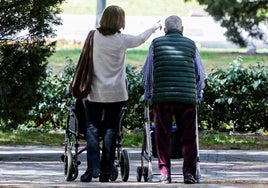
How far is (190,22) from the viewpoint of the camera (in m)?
53.0

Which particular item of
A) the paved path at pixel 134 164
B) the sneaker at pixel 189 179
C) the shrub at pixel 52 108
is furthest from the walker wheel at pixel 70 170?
the shrub at pixel 52 108

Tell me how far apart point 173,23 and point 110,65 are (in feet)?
2.52

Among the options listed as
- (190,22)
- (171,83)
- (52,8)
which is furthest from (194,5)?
(171,83)

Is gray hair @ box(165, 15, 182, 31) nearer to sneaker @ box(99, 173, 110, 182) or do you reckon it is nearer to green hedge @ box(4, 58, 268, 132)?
sneaker @ box(99, 173, 110, 182)

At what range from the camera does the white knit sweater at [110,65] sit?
10688 mm

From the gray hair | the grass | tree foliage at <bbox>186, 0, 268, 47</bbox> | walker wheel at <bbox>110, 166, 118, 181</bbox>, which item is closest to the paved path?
walker wheel at <bbox>110, 166, 118, 181</bbox>

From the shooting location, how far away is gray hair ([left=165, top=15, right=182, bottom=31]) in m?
10.8

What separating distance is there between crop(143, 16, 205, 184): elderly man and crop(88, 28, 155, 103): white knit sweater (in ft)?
0.73

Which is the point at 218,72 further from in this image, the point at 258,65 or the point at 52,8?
the point at 52,8

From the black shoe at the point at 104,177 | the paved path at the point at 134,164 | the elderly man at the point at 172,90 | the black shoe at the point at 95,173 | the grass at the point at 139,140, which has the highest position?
the elderly man at the point at 172,90

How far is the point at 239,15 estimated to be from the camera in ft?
119

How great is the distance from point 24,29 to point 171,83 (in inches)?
183

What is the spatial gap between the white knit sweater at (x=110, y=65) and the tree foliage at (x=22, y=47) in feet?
13.2

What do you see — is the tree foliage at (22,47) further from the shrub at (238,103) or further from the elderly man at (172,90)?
the elderly man at (172,90)
